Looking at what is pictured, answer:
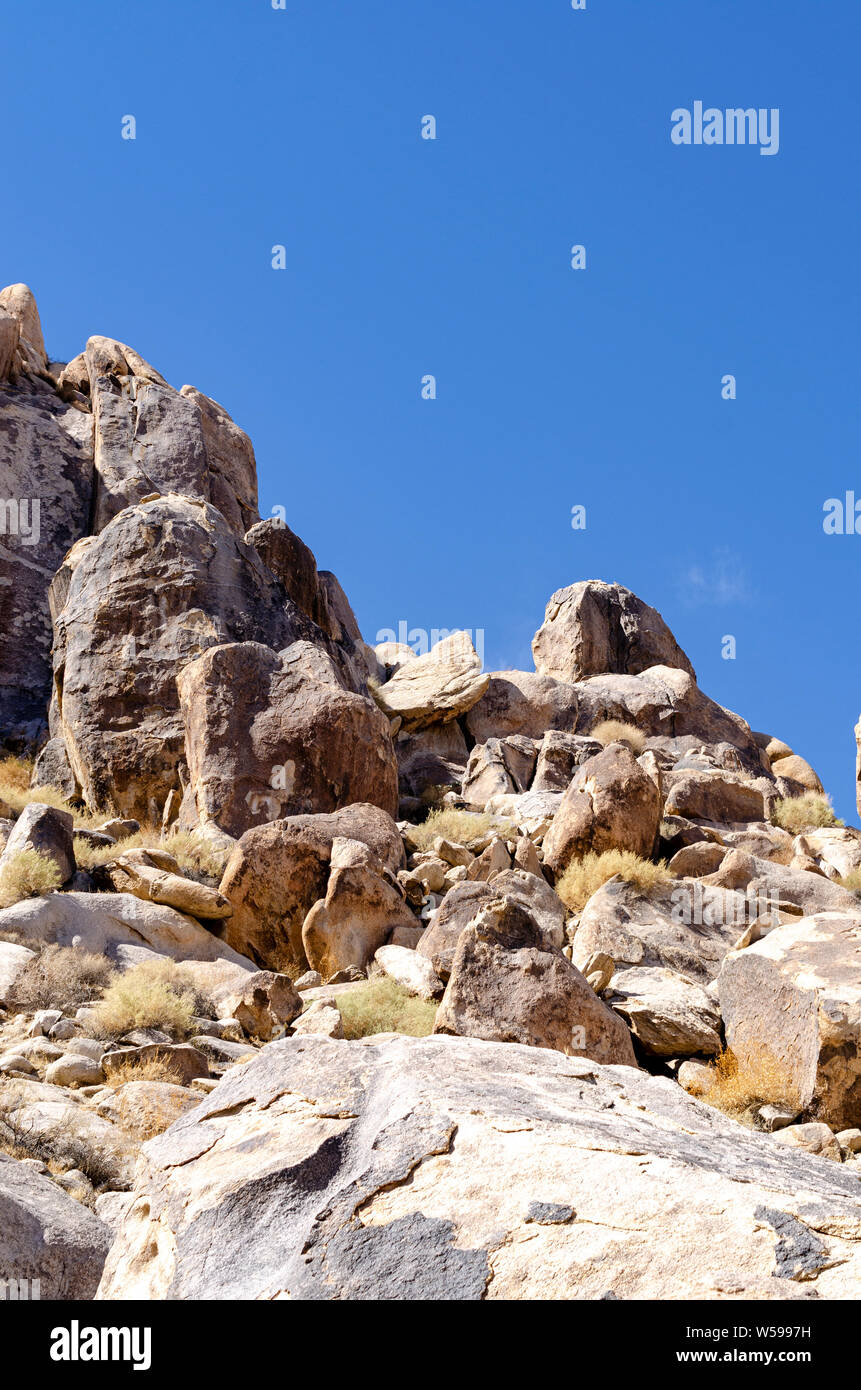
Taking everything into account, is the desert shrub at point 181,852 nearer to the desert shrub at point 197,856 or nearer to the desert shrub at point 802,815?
the desert shrub at point 197,856

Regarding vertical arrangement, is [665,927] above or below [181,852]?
below

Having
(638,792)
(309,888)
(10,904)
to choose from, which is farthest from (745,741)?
(10,904)

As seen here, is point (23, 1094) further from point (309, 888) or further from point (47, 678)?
point (47, 678)

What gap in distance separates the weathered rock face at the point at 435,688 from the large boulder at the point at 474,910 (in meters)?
14.7

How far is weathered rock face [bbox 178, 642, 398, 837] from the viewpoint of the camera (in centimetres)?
1534

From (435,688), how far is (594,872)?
1423 cm

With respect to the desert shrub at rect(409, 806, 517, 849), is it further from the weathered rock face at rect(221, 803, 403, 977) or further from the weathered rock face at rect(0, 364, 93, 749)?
the weathered rock face at rect(0, 364, 93, 749)

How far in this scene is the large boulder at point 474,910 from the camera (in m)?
10.6

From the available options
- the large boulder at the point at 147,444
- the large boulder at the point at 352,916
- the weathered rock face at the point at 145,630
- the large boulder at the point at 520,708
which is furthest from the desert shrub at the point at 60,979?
the large boulder at the point at 520,708

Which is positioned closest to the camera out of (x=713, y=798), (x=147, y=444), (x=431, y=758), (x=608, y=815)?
(x=608, y=815)

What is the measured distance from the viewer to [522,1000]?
823 centimetres

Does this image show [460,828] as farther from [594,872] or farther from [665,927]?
[665,927]

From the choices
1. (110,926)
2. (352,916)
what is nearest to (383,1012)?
(352,916)

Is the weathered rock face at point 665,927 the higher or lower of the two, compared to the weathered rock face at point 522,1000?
higher
